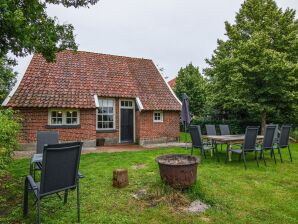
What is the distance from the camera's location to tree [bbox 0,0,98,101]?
22.1 ft

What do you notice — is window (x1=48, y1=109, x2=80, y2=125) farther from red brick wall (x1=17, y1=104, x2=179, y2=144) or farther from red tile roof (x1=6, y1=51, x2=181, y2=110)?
red tile roof (x1=6, y1=51, x2=181, y2=110)

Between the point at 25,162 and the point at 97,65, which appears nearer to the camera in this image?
the point at 25,162

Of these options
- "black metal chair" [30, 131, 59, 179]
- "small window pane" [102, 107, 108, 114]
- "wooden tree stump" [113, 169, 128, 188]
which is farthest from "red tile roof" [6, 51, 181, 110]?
"wooden tree stump" [113, 169, 128, 188]

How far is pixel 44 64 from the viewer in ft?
46.3

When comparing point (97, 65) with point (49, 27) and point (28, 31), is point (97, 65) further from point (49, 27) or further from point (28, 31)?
point (28, 31)

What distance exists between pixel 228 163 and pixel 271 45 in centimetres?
1306

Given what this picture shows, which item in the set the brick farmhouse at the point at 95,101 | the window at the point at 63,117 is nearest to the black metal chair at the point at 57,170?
the brick farmhouse at the point at 95,101

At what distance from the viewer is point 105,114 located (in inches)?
568

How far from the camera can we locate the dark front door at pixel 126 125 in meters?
14.9

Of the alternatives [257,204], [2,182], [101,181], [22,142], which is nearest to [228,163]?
[257,204]

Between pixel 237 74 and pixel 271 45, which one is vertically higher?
pixel 271 45

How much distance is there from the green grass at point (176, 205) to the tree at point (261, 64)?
8.98 metres

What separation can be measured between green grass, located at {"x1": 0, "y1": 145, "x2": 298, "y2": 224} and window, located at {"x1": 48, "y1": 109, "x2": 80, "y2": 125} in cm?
551

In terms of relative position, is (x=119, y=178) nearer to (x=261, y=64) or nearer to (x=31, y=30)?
(x=31, y=30)
